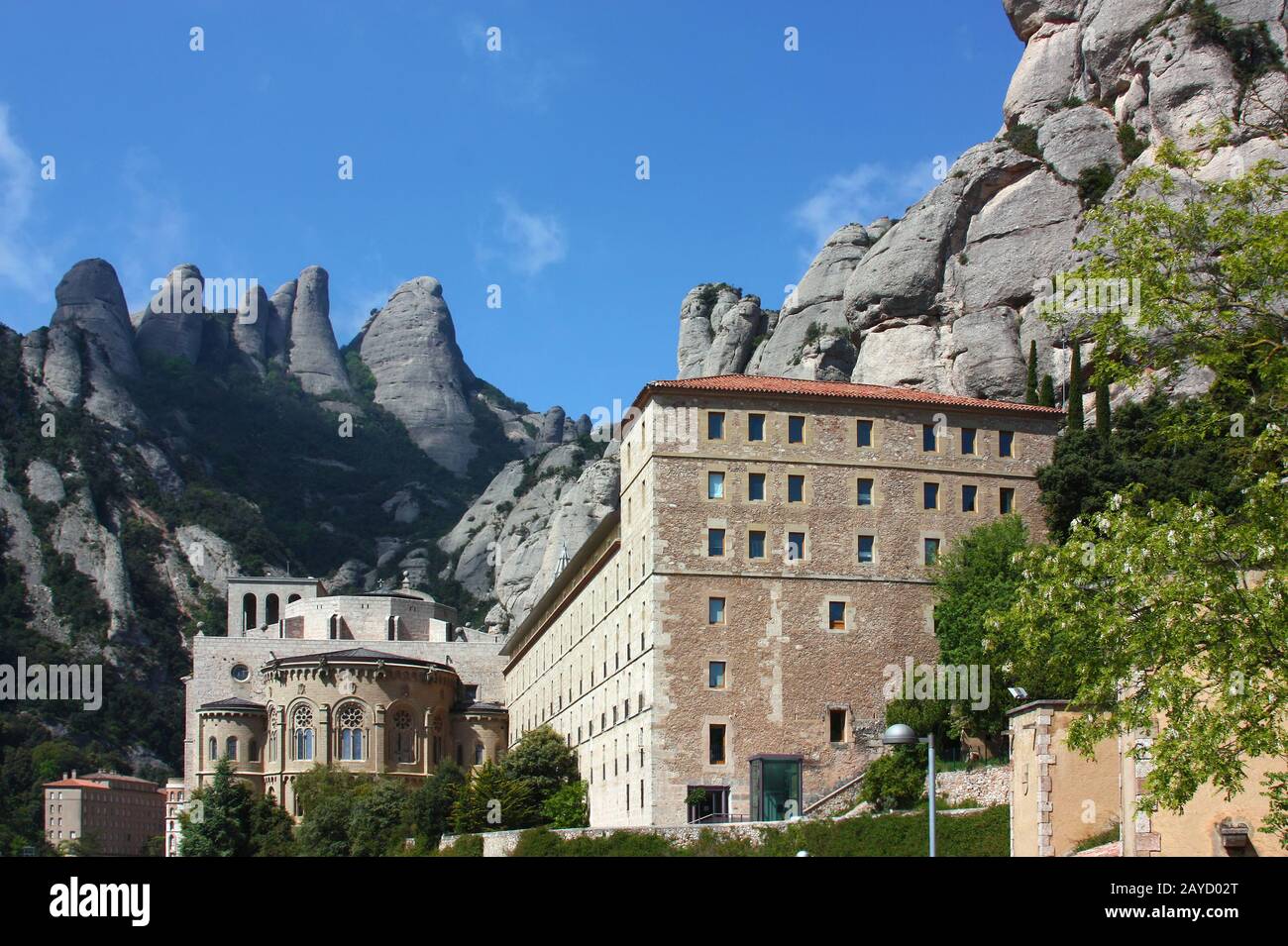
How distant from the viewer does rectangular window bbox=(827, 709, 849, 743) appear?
A: 2429 inches

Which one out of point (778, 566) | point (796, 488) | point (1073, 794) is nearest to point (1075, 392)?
point (796, 488)

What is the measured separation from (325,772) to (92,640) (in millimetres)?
79031

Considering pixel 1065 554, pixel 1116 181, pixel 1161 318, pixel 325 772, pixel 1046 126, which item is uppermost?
pixel 1046 126

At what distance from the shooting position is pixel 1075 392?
2911 inches

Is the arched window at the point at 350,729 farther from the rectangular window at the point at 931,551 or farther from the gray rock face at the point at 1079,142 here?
the gray rock face at the point at 1079,142

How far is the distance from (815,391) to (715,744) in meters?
15.9

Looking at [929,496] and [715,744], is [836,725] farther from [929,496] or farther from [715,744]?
[929,496]

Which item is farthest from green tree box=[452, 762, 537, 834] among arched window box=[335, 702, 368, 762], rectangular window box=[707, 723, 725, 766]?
arched window box=[335, 702, 368, 762]

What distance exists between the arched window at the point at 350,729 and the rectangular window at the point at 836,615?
4578cm

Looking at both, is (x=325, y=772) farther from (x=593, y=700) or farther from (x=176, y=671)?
(x=176, y=671)

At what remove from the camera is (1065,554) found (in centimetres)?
2738

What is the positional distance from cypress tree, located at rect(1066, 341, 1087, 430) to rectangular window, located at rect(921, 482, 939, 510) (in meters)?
8.48

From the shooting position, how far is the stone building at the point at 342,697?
100 meters

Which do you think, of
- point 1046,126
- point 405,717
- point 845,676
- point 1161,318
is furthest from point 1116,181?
point 1161,318
